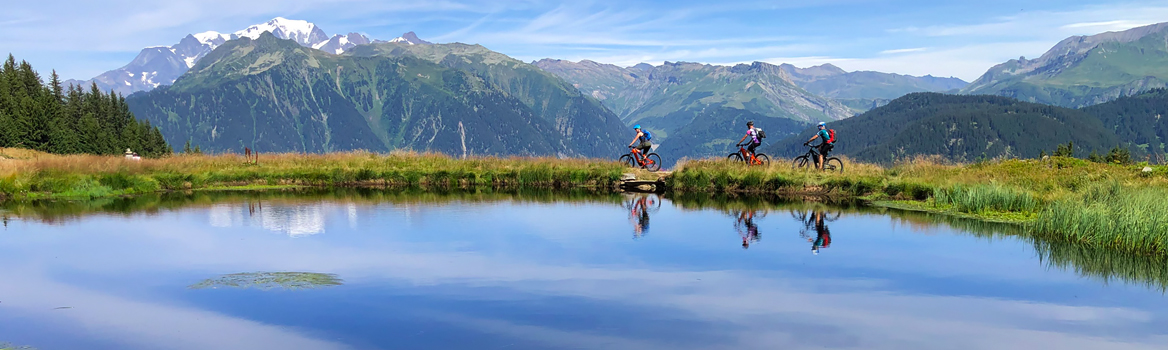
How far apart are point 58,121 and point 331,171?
206ft

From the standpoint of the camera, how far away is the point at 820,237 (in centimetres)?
2573

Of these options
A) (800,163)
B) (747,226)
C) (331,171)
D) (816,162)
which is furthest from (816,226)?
(331,171)

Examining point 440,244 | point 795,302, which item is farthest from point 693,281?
point 440,244

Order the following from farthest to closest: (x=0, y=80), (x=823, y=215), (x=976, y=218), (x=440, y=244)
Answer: (x=0, y=80)
(x=823, y=215)
(x=976, y=218)
(x=440, y=244)

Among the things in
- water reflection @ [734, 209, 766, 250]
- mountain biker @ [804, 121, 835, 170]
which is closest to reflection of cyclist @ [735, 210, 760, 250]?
water reflection @ [734, 209, 766, 250]

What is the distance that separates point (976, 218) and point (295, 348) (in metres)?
24.7

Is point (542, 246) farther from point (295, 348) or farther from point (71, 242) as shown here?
point (71, 242)

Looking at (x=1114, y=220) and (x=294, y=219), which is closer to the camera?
(x=1114, y=220)

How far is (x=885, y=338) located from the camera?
13844 millimetres

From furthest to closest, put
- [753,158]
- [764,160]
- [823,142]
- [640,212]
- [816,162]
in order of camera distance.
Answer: [764,160], [753,158], [816,162], [823,142], [640,212]

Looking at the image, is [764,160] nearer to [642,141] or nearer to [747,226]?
[642,141]

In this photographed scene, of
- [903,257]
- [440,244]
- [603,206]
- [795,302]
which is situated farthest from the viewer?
[603,206]

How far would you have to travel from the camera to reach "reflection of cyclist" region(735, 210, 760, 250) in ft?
82.4

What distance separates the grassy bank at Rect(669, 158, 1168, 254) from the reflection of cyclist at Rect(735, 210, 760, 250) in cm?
721
